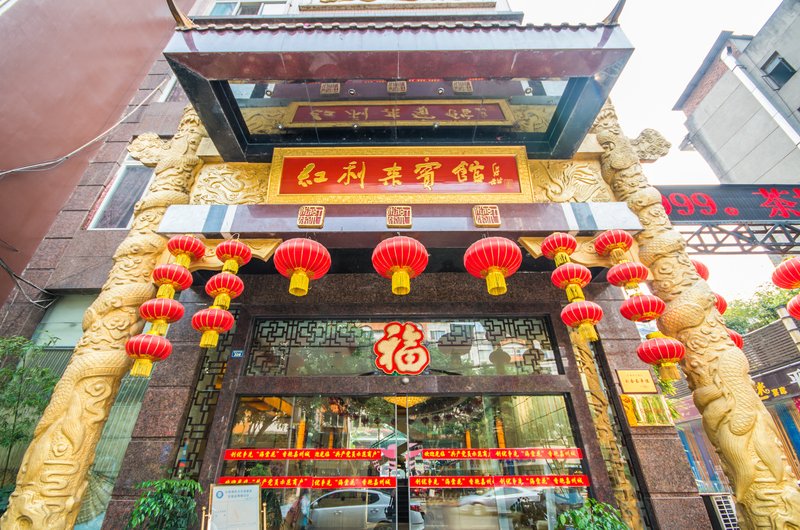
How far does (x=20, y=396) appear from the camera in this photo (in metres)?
4.75

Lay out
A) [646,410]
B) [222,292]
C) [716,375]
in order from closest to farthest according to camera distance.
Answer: [716,375]
[222,292]
[646,410]

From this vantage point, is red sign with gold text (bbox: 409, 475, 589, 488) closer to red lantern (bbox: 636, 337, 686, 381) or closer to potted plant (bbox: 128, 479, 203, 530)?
red lantern (bbox: 636, 337, 686, 381)

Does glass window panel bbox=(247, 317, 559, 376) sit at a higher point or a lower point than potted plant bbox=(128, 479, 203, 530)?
higher

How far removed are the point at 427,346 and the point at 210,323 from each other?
9.41ft

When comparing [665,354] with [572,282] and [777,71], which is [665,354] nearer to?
[572,282]

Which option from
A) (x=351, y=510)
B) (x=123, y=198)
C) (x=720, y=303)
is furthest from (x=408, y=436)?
(x=123, y=198)

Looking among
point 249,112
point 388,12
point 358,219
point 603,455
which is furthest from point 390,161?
point 603,455

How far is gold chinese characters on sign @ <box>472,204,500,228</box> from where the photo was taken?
4.22 metres

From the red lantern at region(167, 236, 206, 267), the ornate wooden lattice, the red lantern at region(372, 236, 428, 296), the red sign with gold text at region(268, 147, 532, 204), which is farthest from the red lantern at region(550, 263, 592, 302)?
the ornate wooden lattice

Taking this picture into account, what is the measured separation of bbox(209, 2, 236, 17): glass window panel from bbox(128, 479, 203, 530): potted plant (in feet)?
34.5

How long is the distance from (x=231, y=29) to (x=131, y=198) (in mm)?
5047

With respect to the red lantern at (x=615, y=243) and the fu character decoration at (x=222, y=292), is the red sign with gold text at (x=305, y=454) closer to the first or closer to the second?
the fu character decoration at (x=222, y=292)

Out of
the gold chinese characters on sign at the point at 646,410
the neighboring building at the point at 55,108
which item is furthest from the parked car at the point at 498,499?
the neighboring building at the point at 55,108

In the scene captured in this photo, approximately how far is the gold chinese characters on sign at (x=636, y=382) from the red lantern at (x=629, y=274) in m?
1.71
